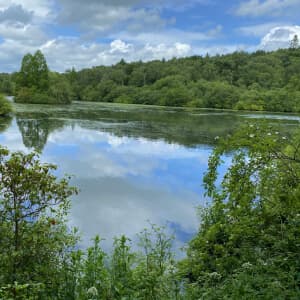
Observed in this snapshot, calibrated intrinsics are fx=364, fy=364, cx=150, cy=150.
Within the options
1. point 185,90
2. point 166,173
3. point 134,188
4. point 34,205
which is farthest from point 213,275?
point 185,90

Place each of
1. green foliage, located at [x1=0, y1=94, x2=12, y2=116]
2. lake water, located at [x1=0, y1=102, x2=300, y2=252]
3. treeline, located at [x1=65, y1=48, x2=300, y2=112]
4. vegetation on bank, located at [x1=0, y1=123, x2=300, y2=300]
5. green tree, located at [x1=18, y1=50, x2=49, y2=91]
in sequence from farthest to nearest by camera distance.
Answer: treeline, located at [x1=65, y1=48, x2=300, y2=112] < green tree, located at [x1=18, y1=50, x2=49, y2=91] < green foliage, located at [x1=0, y1=94, x2=12, y2=116] < lake water, located at [x1=0, y1=102, x2=300, y2=252] < vegetation on bank, located at [x1=0, y1=123, x2=300, y2=300]

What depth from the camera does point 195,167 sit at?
16.0 m

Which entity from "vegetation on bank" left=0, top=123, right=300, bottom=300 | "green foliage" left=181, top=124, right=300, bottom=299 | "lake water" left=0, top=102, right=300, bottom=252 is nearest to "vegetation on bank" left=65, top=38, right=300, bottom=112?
"lake water" left=0, top=102, right=300, bottom=252

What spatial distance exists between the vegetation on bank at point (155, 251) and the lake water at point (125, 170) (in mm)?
716

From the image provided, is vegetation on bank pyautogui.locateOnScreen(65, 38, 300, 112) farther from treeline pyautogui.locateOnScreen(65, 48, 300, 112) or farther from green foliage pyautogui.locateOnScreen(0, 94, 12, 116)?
green foliage pyautogui.locateOnScreen(0, 94, 12, 116)

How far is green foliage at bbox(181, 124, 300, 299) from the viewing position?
377 cm

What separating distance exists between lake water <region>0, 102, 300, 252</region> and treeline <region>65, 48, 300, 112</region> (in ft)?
142

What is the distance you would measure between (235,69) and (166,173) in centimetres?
8700

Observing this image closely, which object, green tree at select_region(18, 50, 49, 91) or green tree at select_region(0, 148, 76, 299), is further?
green tree at select_region(18, 50, 49, 91)

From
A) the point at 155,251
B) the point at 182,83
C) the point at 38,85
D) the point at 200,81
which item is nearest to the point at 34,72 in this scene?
the point at 38,85

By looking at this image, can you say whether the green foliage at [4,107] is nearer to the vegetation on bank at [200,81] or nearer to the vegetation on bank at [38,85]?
the vegetation on bank at [38,85]

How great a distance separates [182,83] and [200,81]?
440 cm

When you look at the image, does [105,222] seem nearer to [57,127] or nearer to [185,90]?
[57,127]

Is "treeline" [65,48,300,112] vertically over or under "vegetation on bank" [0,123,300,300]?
over
